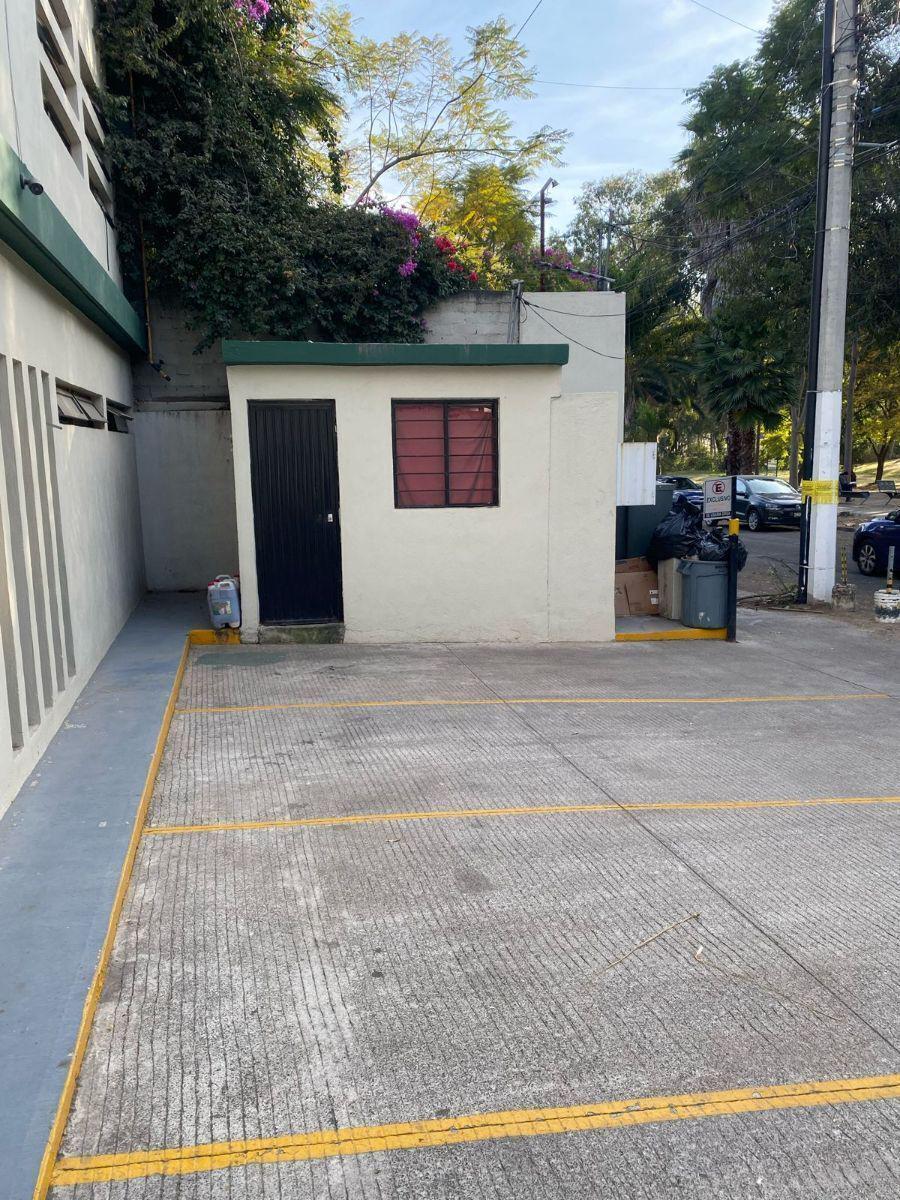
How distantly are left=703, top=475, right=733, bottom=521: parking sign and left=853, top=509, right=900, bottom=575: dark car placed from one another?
6.95 meters

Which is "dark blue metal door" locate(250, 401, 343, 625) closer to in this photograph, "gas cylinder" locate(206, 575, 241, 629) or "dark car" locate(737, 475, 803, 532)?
"gas cylinder" locate(206, 575, 241, 629)

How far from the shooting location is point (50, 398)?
6.70 m

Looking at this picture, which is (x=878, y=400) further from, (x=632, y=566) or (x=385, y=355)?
(x=385, y=355)

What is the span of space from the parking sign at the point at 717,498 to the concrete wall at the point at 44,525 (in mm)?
7142

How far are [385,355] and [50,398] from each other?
13.4ft

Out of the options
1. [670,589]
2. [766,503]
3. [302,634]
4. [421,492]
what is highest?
[421,492]

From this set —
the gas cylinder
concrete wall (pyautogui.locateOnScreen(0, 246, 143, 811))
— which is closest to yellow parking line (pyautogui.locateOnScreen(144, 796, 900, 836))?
concrete wall (pyautogui.locateOnScreen(0, 246, 143, 811))

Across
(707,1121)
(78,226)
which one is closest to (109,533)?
(78,226)

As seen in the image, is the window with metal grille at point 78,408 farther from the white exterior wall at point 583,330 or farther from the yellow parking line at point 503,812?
the white exterior wall at point 583,330

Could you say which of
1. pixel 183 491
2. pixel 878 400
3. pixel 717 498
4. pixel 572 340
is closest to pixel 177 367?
pixel 183 491

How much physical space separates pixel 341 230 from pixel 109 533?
7297mm

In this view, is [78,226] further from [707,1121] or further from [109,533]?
[707,1121]

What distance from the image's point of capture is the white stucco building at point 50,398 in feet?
17.2

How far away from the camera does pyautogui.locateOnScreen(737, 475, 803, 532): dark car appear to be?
2656 centimetres
